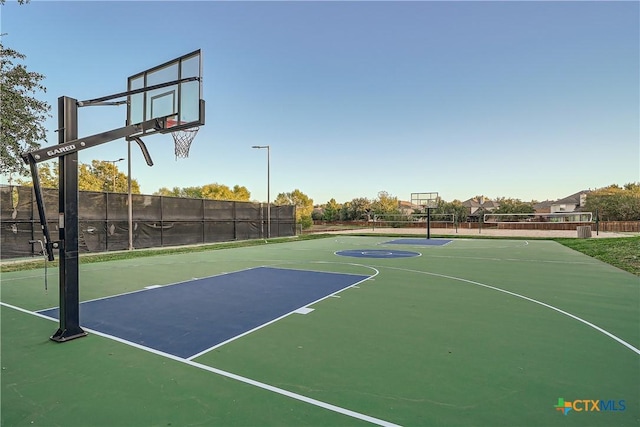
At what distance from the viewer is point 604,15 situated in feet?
40.0

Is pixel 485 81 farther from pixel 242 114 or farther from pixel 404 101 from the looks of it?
pixel 242 114

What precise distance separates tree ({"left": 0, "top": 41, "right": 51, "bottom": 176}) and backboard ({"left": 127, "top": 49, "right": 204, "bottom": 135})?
11782mm

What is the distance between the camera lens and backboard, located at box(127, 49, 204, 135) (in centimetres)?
520

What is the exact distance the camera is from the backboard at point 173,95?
5.20 metres

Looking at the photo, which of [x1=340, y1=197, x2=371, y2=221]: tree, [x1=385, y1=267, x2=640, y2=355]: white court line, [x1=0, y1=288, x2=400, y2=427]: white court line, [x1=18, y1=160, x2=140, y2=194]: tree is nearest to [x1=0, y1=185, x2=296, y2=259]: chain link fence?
[x1=0, y1=288, x2=400, y2=427]: white court line

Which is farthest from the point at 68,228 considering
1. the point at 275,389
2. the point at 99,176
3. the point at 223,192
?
the point at 223,192

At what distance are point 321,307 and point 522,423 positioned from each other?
11.8 feet

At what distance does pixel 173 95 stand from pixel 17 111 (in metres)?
13.8

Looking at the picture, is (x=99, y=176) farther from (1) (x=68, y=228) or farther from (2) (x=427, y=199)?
(1) (x=68, y=228)

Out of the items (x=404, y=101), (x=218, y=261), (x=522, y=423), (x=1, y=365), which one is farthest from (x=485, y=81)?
(x=1, y=365)

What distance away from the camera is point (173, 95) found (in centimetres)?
550

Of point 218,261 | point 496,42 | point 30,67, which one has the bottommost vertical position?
point 218,261

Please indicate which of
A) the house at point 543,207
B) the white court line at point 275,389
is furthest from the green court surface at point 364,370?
the house at point 543,207

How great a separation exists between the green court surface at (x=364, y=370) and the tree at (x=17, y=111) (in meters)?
11.5
